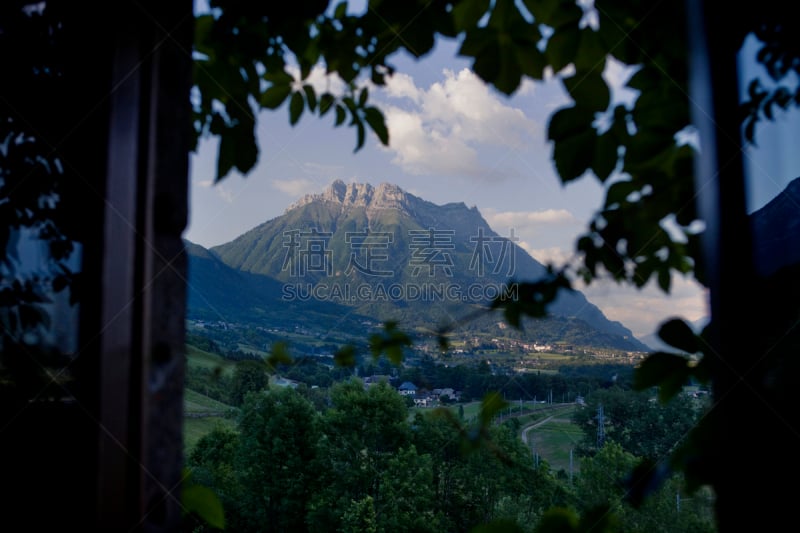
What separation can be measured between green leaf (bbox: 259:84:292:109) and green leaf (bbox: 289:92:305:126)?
0.01 m

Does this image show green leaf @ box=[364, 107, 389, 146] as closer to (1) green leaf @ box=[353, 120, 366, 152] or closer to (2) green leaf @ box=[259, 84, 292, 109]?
(1) green leaf @ box=[353, 120, 366, 152]

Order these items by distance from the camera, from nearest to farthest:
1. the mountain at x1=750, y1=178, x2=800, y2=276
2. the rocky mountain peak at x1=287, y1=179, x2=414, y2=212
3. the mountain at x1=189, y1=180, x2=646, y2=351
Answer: the mountain at x1=750, y1=178, x2=800, y2=276, the mountain at x1=189, y1=180, x2=646, y2=351, the rocky mountain peak at x1=287, y1=179, x2=414, y2=212

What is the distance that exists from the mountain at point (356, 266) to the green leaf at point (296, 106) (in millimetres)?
4810

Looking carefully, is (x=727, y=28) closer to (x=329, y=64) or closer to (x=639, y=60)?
(x=639, y=60)

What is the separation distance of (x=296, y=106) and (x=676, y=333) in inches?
25.5

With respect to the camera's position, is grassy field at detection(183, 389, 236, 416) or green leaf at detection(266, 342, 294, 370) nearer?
green leaf at detection(266, 342, 294, 370)

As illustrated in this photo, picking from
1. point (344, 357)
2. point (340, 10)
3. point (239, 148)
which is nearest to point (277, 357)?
point (344, 357)

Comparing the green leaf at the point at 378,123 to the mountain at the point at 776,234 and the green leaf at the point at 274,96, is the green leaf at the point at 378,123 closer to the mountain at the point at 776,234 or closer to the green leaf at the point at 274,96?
the green leaf at the point at 274,96

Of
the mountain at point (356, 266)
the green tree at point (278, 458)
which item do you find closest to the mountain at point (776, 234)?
the mountain at point (356, 266)

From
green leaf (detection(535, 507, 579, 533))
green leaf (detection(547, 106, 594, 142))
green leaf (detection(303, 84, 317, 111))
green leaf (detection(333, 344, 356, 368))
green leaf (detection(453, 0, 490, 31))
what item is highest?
green leaf (detection(453, 0, 490, 31))

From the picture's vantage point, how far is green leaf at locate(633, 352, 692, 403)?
19.5 inches

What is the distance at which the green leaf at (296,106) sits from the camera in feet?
2.55
